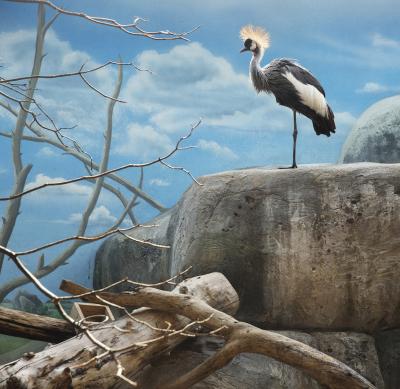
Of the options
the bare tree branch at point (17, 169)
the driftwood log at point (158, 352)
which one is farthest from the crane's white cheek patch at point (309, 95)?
the bare tree branch at point (17, 169)

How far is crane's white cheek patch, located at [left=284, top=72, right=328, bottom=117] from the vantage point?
4199 millimetres

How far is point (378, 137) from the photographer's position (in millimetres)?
6637

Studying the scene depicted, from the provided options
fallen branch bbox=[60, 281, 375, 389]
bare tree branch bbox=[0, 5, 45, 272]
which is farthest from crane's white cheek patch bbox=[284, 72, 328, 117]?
bare tree branch bbox=[0, 5, 45, 272]

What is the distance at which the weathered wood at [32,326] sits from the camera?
2.99 m

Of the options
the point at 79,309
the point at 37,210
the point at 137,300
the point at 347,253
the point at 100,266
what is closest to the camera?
the point at 137,300

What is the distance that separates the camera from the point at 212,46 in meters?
7.50

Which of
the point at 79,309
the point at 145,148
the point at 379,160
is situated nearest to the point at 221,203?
the point at 79,309

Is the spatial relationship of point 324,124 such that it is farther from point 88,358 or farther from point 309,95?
point 88,358

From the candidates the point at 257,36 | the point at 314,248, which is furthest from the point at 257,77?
the point at 314,248

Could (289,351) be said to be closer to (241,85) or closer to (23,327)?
(23,327)

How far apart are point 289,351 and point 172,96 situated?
4.95m

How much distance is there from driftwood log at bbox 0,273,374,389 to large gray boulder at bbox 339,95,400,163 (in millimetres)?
3700

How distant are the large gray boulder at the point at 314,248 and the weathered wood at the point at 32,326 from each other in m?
1.17

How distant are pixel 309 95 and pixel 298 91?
0.24 ft
